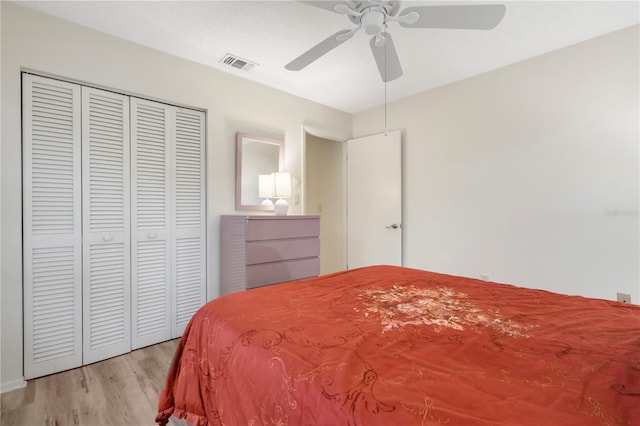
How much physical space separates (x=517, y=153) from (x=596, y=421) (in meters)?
2.67

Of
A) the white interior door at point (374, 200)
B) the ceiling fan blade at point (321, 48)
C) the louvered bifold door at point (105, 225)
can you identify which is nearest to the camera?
the ceiling fan blade at point (321, 48)

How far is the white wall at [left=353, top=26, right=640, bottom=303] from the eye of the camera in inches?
88.2

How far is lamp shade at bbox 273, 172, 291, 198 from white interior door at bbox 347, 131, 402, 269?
1.21 m

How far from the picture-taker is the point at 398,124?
3.59 metres

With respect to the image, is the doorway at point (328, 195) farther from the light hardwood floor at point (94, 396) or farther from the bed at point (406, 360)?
the bed at point (406, 360)

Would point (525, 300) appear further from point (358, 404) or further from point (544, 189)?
point (544, 189)

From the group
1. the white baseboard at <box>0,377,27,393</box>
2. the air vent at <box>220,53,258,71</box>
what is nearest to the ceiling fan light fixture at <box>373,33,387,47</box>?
the air vent at <box>220,53,258,71</box>

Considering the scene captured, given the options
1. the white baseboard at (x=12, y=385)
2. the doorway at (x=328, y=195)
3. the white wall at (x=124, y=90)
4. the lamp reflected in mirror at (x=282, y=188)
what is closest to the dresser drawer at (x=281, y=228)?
the lamp reflected in mirror at (x=282, y=188)

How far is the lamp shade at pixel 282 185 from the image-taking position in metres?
3.04

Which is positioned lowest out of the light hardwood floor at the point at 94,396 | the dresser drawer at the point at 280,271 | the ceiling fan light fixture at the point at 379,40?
the light hardwood floor at the point at 94,396

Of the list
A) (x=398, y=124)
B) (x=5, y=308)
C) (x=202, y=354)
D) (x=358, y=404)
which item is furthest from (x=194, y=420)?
(x=398, y=124)

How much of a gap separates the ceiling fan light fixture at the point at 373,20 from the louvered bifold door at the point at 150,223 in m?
1.85

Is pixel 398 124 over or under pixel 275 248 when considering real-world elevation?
over

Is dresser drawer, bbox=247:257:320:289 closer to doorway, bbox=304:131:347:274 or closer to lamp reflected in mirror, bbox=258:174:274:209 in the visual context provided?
lamp reflected in mirror, bbox=258:174:274:209
